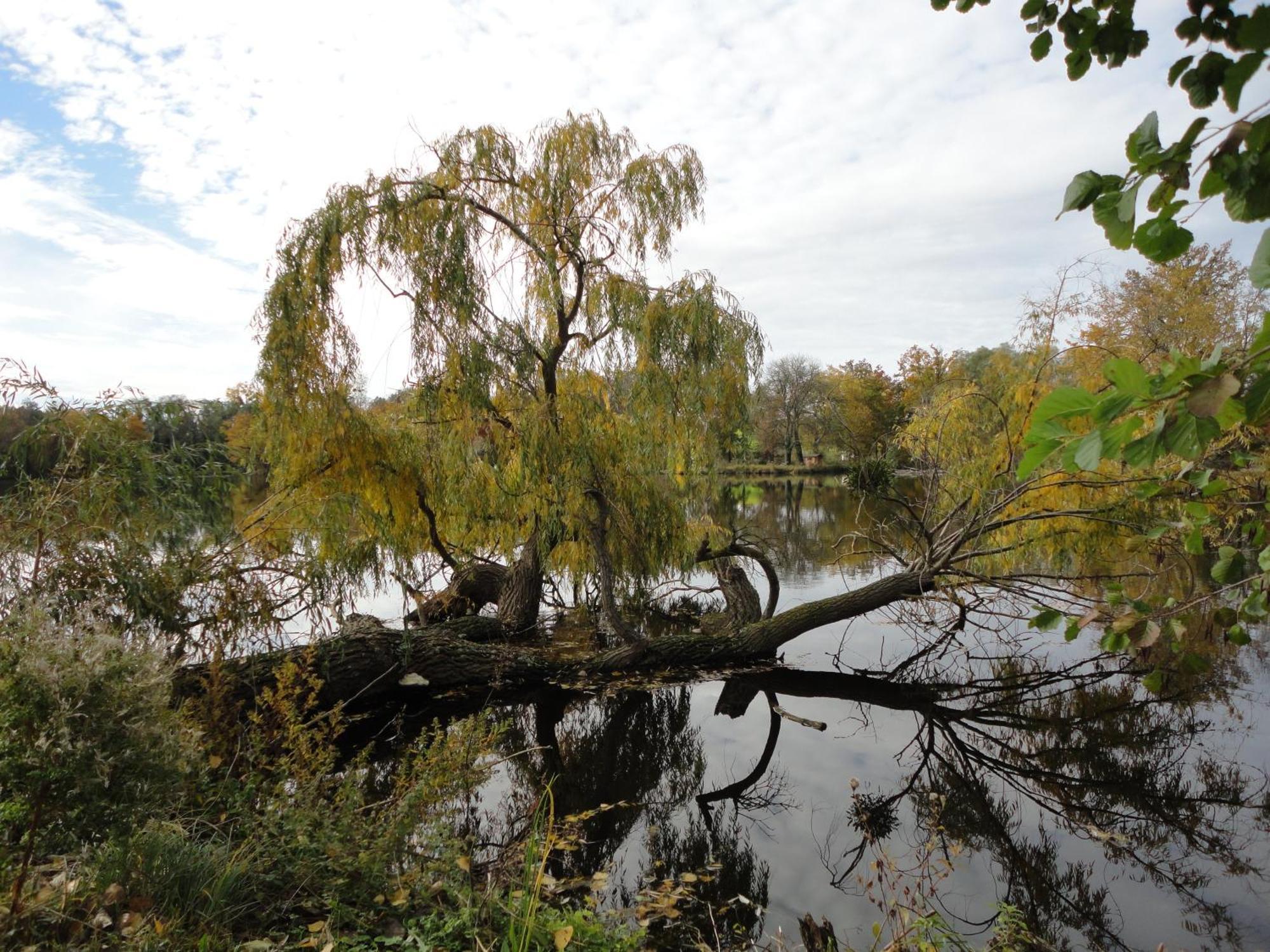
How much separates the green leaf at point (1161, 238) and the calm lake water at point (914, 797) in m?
2.88

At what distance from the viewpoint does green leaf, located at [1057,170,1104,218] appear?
1.00 meters

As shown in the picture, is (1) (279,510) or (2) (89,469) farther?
(1) (279,510)

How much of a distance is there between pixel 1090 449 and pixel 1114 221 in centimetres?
32

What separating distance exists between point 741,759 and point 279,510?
4063 mm

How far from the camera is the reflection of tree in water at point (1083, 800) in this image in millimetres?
3770

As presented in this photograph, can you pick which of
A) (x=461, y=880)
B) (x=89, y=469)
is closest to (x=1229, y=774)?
(x=461, y=880)

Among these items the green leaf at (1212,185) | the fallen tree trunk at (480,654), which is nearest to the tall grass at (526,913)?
the green leaf at (1212,185)

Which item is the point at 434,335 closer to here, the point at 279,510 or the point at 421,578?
the point at 279,510

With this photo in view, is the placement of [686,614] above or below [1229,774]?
above

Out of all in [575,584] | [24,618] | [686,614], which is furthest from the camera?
[686,614]

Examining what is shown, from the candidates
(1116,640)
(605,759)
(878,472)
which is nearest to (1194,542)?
(1116,640)

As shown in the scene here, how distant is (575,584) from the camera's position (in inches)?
323

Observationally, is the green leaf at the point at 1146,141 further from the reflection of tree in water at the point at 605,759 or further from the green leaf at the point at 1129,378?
the reflection of tree in water at the point at 605,759

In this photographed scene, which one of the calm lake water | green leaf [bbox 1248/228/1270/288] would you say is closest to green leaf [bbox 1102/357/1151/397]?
green leaf [bbox 1248/228/1270/288]
